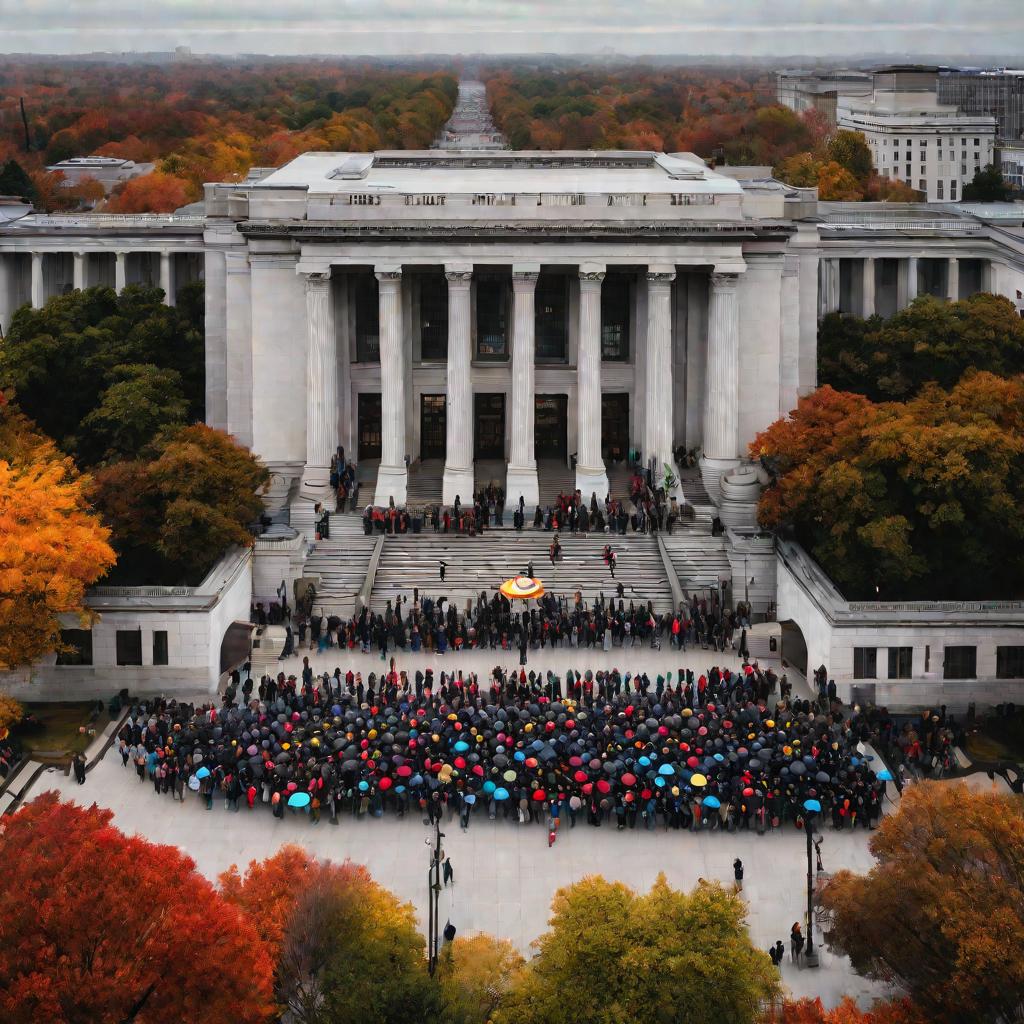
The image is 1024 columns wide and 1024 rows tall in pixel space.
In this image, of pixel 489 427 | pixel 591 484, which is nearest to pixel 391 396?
pixel 489 427

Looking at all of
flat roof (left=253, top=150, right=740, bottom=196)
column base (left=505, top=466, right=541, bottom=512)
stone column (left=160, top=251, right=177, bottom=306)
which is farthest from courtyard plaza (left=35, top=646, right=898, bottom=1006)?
stone column (left=160, top=251, right=177, bottom=306)

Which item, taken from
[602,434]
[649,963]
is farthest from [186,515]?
[649,963]

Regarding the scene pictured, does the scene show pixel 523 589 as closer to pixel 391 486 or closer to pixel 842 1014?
pixel 391 486

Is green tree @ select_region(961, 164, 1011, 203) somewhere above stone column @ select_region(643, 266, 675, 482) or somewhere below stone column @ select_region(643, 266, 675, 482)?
above

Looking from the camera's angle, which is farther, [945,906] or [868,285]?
[868,285]

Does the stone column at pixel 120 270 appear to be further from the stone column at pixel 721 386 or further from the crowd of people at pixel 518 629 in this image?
the crowd of people at pixel 518 629

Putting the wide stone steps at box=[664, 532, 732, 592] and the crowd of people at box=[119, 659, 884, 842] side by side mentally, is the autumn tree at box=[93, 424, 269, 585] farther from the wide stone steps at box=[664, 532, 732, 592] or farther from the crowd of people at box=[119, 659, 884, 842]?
the wide stone steps at box=[664, 532, 732, 592]

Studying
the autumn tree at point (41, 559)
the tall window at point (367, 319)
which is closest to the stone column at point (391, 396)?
the tall window at point (367, 319)

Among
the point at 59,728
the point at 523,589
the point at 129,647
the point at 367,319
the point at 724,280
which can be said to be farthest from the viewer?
the point at 367,319
